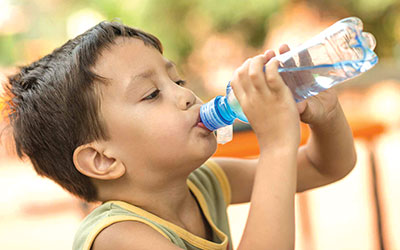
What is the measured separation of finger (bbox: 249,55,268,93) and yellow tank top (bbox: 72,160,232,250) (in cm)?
36

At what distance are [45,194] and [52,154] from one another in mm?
2542

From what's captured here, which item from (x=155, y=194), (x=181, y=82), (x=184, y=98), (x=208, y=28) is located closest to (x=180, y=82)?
(x=181, y=82)

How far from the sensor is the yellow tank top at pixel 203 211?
39.7 inches

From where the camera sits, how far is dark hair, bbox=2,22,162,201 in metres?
1.05

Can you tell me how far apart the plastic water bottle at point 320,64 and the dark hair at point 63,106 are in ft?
0.79

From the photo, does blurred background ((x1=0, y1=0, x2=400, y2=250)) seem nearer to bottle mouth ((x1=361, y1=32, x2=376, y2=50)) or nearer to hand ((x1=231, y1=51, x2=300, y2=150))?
bottle mouth ((x1=361, y1=32, x2=376, y2=50))

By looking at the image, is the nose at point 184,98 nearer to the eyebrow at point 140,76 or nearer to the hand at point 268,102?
the eyebrow at point 140,76

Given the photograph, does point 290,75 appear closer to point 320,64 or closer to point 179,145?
point 320,64

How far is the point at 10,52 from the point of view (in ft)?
22.4

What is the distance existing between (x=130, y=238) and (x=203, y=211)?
0.93 feet

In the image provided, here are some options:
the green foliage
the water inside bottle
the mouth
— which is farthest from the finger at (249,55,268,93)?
the green foliage

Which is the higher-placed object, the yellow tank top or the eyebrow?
the eyebrow

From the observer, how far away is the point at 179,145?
1037 mm

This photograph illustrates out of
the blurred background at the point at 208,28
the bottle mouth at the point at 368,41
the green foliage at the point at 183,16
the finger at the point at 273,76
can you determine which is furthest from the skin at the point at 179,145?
the green foliage at the point at 183,16
